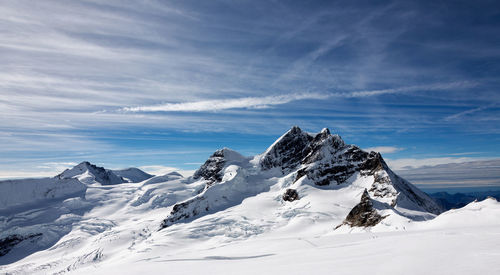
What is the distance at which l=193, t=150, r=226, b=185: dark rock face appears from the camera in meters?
121

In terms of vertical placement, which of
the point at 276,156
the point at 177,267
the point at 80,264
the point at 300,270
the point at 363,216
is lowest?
the point at 80,264

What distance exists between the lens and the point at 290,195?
84.8 meters

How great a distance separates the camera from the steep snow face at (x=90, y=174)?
533 feet

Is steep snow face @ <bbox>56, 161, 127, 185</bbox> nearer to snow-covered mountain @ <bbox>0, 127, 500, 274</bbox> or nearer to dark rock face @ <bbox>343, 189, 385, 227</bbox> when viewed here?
snow-covered mountain @ <bbox>0, 127, 500, 274</bbox>

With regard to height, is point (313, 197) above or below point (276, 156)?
below

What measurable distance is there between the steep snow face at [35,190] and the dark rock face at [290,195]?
103 m

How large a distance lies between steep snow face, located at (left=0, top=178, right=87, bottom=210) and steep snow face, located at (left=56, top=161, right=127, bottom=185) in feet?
92.8

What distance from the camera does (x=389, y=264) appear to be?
8.21 m

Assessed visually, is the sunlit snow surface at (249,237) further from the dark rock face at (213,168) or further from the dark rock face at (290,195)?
the dark rock face at (213,168)

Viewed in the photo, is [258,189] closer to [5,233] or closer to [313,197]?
[313,197]

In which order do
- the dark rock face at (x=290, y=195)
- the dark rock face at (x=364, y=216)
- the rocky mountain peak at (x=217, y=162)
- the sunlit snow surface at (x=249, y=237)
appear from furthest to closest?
the rocky mountain peak at (x=217, y=162), the dark rock face at (x=290, y=195), the dark rock face at (x=364, y=216), the sunlit snow surface at (x=249, y=237)

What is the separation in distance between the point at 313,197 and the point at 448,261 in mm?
75083

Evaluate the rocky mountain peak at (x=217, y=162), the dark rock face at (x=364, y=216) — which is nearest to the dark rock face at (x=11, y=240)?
the rocky mountain peak at (x=217, y=162)

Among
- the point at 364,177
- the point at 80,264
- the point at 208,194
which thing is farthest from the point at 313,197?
the point at 80,264
